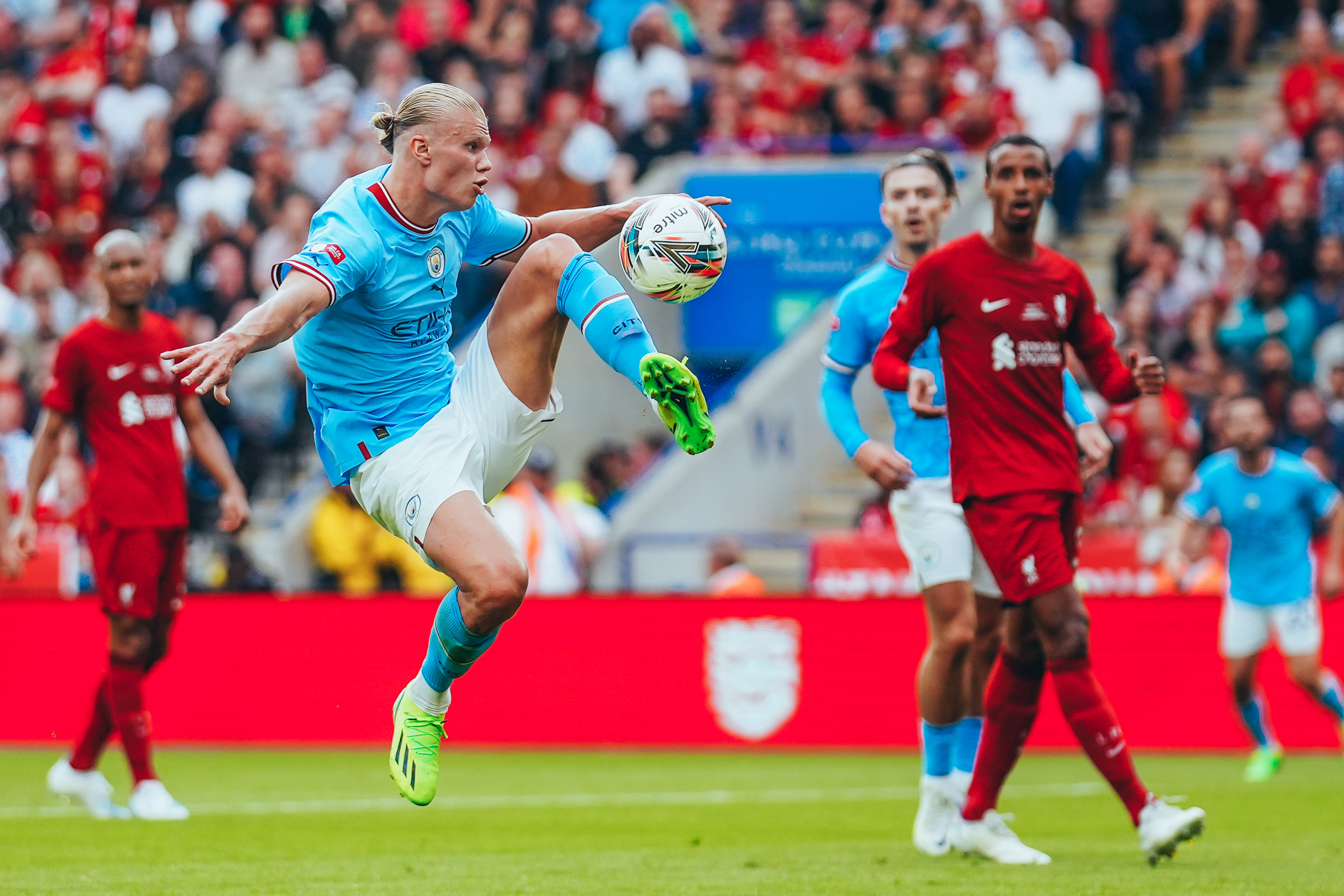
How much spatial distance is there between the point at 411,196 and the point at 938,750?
11.0 ft

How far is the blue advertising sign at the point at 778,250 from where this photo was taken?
56.9 feet

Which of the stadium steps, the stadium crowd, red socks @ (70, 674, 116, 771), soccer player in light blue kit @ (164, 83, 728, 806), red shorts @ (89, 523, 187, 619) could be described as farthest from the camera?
the stadium steps

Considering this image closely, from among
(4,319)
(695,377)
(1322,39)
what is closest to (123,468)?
(695,377)

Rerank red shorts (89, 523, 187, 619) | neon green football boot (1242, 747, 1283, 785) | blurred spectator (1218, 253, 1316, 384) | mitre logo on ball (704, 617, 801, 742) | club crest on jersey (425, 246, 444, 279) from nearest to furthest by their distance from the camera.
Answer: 1. club crest on jersey (425, 246, 444, 279)
2. red shorts (89, 523, 187, 619)
3. neon green football boot (1242, 747, 1283, 785)
4. mitre logo on ball (704, 617, 801, 742)
5. blurred spectator (1218, 253, 1316, 384)

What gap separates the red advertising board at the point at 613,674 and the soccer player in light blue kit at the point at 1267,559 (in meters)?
1.45

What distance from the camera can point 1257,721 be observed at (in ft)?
39.7

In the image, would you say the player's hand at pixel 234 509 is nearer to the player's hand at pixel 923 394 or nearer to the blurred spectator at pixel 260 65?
the player's hand at pixel 923 394

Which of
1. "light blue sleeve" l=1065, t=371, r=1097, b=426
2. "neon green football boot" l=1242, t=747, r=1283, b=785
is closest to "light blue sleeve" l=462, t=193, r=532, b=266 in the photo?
"light blue sleeve" l=1065, t=371, r=1097, b=426

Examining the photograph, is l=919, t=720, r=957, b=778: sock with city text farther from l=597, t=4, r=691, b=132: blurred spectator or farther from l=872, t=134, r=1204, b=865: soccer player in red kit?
l=597, t=4, r=691, b=132: blurred spectator

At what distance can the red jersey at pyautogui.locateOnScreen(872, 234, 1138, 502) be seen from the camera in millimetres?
7547

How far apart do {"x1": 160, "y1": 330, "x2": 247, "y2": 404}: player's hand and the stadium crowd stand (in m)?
10.3

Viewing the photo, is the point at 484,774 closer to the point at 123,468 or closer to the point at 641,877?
the point at 123,468

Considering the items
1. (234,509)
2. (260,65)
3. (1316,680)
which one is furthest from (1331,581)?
(260,65)

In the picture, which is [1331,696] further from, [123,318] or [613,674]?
[123,318]
